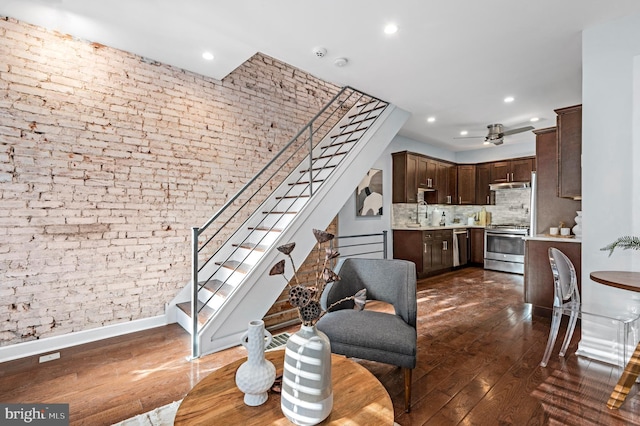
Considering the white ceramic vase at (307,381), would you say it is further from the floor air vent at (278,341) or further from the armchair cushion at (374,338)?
the floor air vent at (278,341)

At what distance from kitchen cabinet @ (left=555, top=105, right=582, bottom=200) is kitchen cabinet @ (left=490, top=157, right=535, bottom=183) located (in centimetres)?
338

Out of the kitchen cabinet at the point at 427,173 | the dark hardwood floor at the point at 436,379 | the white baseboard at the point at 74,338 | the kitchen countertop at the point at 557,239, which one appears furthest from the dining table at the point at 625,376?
the kitchen cabinet at the point at 427,173

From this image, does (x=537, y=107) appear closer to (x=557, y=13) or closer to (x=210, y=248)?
(x=557, y=13)

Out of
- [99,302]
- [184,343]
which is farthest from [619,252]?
[99,302]

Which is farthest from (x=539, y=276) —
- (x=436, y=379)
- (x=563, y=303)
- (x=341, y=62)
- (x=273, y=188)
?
(x=273, y=188)

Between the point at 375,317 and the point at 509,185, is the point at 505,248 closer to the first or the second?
the point at 509,185

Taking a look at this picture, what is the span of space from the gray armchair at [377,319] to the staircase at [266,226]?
0.91 m

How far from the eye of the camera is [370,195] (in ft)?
18.9

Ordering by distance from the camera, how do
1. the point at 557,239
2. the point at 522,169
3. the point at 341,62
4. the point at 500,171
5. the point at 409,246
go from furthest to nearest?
the point at 500,171
the point at 522,169
the point at 409,246
the point at 557,239
the point at 341,62

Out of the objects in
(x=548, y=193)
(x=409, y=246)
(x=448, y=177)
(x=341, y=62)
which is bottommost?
(x=409, y=246)

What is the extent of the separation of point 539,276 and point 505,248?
2.79 meters

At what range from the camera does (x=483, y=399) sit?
2041 mm

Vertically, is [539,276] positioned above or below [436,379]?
above

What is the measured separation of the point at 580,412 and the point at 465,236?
5.43m
